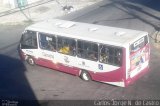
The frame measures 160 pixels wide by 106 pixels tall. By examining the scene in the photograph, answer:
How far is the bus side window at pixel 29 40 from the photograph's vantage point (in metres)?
21.2

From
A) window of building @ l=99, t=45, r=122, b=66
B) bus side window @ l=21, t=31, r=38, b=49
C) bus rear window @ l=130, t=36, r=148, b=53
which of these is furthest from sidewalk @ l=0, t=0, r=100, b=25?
bus rear window @ l=130, t=36, r=148, b=53

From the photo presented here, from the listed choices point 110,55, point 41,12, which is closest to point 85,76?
point 110,55

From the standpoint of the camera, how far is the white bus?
17297 millimetres

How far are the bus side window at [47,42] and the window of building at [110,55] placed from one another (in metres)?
3.52

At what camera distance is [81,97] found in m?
17.4

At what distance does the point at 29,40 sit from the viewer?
21.7 meters

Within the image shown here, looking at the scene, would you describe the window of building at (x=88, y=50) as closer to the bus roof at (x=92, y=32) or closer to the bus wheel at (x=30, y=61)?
the bus roof at (x=92, y=32)

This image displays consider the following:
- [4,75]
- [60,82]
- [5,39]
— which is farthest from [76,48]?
[5,39]

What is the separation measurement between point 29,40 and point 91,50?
5200mm

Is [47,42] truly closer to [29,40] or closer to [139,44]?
[29,40]

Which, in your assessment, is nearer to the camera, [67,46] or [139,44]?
[139,44]

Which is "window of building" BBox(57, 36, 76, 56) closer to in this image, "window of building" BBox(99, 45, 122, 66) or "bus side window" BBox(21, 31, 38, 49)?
"window of building" BBox(99, 45, 122, 66)

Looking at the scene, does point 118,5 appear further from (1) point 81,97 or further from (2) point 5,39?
(1) point 81,97

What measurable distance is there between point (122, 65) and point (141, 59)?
1775 millimetres
